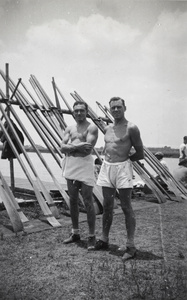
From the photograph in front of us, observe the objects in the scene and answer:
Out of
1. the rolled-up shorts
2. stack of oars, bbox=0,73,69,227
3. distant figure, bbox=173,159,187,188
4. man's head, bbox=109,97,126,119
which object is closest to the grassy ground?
stack of oars, bbox=0,73,69,227

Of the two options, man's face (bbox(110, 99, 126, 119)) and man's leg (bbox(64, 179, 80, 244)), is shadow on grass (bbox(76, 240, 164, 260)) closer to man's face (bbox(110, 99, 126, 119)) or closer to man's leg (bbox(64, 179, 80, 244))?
man's leg (bbox(64, 179, 80, 244))

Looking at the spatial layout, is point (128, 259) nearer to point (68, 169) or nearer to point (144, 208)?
point (68, 169)

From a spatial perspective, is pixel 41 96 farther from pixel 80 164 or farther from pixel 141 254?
pixel 141 254

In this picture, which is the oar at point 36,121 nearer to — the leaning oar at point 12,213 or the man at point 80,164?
the leaning oar at point 12,213

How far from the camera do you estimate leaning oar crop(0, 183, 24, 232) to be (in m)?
3.88

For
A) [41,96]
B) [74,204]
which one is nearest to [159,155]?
[41,96]

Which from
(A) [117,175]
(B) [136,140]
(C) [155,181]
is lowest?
(C) [155,181]

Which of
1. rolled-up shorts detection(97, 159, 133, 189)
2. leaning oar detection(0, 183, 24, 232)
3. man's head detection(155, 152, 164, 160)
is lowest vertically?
leaning oar detection(0, 183, 24, 232)

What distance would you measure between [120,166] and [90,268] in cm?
110

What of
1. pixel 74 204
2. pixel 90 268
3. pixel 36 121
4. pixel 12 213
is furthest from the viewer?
pixel 36 121

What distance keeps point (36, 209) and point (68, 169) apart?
2258 millimetres

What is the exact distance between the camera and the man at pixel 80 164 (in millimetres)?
3482

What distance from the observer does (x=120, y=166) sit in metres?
3.22

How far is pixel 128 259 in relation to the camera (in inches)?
118
